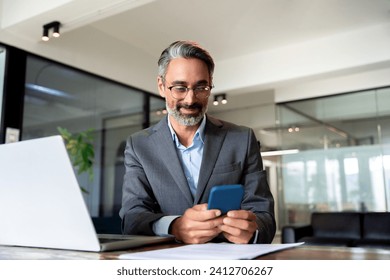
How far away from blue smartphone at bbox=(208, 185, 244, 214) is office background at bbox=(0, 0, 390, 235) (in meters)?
3.26

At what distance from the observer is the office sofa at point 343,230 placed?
5254 millimetres

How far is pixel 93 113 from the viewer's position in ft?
17.7

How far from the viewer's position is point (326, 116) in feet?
21.2

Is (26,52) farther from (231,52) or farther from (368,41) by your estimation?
(368,41)

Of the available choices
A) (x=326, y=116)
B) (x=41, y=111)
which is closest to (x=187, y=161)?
(x=41, y=111)

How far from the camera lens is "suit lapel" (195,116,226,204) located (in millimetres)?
1451

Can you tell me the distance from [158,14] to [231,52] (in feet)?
5.16

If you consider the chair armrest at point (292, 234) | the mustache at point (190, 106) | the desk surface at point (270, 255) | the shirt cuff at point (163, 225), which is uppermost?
the mustache at point (190, 106)

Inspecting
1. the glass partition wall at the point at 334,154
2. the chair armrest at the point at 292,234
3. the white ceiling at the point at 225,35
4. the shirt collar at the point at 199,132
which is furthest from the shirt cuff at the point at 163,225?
the glass partition wall at the point at 334,154

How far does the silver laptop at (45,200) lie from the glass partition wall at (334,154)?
18.7ft

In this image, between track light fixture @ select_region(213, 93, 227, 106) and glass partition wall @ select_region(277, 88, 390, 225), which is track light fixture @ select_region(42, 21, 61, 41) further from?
glass partition wall @ select_region(277, 88, 390, 225)

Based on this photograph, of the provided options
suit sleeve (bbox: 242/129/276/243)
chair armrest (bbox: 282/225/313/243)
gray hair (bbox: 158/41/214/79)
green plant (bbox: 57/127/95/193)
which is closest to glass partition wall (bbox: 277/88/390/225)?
chair armrest (bbox: 282/225/313/243)

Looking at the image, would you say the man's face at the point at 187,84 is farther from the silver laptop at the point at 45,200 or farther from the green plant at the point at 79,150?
the green plant at the point at 79,150

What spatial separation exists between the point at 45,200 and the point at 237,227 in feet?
1.64
